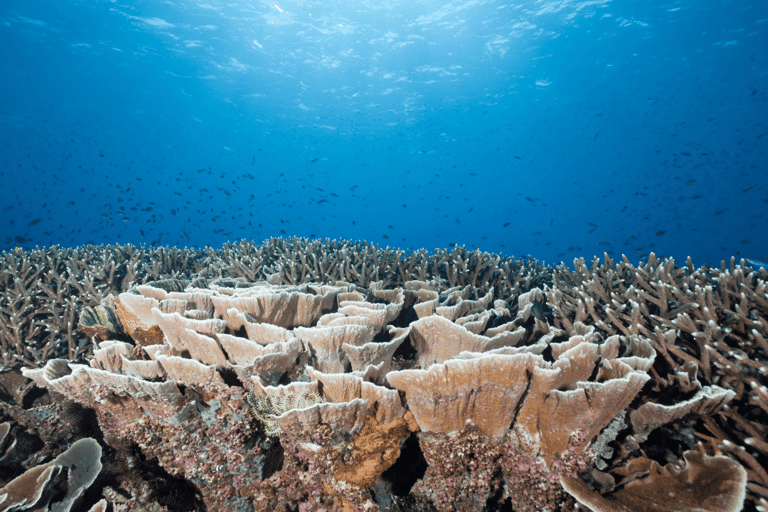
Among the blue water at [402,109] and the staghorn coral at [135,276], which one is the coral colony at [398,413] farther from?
the blue water at [402,109]

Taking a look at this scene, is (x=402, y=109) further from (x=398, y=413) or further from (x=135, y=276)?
(x=398, y=413)

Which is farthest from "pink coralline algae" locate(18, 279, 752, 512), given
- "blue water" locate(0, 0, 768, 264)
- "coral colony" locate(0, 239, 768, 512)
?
"blue water" locate(0, 0, 768, 264)

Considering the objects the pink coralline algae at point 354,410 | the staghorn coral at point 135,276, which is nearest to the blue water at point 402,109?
the staghorn coral at point 135,276

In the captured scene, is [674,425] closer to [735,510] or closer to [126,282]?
[735,510]

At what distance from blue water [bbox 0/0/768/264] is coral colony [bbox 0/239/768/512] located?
8.30 metres

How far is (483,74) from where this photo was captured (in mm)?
47812

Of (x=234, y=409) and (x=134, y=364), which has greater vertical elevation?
(x=134, y=364)

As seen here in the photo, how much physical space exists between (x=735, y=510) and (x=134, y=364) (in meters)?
3.12

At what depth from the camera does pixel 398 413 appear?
187cm

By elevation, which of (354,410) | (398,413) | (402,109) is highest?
(402,109)

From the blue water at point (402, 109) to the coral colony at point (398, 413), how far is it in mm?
8298

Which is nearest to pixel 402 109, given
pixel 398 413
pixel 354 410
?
pixel 398 413

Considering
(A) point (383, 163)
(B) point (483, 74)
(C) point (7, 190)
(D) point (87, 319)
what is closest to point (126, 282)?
(D) point (87, 319)

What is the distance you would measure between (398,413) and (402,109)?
249 ft
